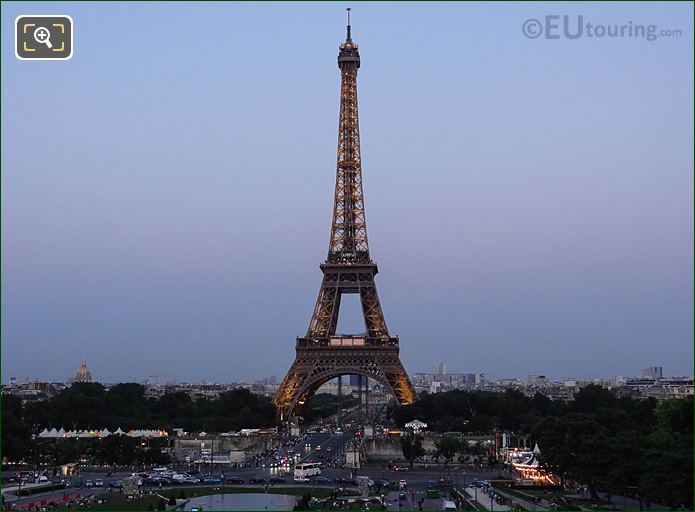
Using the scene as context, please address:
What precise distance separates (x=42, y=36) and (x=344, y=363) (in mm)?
67628

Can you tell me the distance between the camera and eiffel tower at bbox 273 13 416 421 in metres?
86.8

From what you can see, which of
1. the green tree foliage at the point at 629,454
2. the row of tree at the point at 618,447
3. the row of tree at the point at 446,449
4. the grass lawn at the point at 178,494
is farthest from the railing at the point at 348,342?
the grass lawn at the point at 178,494

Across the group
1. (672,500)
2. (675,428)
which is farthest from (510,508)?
(675,428)

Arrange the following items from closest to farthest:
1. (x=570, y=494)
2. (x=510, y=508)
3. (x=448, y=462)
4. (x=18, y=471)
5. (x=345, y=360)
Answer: (x=510, y=508), (x=570, y=494), (x=18, y=471), (x=448, y=462), (x=345, y=360)

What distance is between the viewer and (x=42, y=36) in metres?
21.1

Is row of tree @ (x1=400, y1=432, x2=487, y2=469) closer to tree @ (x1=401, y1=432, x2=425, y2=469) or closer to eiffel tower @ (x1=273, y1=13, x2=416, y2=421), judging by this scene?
tree @ (x1=401, y1=432, x2=425, y2=469)

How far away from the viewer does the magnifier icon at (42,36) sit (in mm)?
21078

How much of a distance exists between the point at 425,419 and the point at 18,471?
1706 inches

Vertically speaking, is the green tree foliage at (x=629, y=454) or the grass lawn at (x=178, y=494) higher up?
the green tree foliage at (x=629, y=454)

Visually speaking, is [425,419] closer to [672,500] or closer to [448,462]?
[448,462]

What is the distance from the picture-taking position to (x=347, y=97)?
299 feet

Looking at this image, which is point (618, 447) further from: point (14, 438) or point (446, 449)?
point (14, 438)

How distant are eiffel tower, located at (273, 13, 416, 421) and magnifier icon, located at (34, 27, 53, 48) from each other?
218 feet

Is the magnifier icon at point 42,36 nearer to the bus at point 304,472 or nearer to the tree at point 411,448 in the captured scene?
the bus at point 304,472
